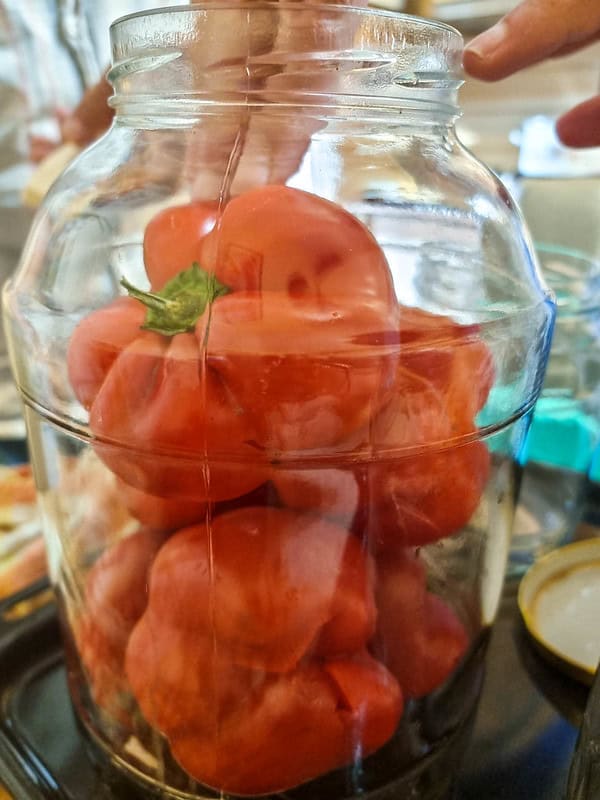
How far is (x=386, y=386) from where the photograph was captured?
1.04ft

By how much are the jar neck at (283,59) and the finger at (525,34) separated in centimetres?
7

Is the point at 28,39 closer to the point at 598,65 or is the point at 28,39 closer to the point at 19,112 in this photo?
the point at 19,112

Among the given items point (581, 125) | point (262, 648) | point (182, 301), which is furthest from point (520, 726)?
point (581, 125)

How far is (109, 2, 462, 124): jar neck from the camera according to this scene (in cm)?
34

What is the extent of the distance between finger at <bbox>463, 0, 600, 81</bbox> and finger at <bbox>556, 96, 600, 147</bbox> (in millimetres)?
91

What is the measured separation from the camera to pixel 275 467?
32 centimetres

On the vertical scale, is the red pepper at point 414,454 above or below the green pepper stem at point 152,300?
below

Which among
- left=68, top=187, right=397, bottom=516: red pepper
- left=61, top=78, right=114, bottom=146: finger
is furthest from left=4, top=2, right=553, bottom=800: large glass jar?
left=61, top=78, right=114, bottom=146: finger

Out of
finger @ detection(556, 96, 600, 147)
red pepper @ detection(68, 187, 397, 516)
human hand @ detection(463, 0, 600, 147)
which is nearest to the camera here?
red pepper @ detection(68, 187, 397, 516)

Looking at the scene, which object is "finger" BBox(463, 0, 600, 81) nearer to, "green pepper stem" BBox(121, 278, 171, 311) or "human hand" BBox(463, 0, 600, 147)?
"human hand" BBox(463, 0, 600, 147)

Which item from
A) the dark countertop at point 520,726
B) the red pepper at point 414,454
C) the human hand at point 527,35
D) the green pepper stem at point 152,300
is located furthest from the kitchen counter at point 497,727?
the human hand at point 527,35

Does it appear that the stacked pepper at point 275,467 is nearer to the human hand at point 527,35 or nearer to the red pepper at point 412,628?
the red pepper at point 412,628

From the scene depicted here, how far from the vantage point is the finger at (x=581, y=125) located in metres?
0.54

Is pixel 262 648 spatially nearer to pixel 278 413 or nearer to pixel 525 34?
pixel 278 413
